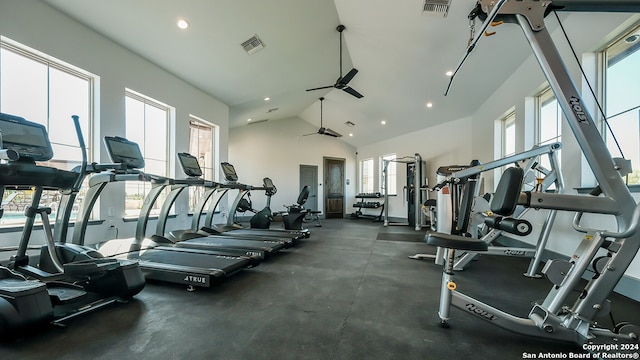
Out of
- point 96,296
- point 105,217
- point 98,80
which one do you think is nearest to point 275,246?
point 96,296

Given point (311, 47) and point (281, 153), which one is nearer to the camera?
point (311, 47)

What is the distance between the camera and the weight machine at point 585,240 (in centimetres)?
146

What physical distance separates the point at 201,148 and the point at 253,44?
2844mm

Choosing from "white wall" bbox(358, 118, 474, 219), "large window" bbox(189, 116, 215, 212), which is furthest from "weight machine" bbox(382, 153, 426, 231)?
"large window" bbox(189, 116, 215, 212)

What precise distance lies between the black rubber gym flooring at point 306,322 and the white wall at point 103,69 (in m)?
1.97

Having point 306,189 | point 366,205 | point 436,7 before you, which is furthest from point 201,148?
point 366,205

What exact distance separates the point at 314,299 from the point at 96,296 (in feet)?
5.73

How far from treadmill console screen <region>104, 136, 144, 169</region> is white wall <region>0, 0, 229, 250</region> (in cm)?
111

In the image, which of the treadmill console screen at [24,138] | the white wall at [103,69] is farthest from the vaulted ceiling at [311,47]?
the treadmill console screen at [24,138]

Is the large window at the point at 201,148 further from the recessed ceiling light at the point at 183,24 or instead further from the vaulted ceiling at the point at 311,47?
the recessed ceiling light at the point at 183,24

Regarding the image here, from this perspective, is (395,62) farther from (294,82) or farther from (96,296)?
(96,296)

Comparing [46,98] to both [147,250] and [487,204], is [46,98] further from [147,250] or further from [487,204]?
[487,204]

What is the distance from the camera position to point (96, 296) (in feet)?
7.16

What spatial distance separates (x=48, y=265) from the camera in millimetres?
2246
